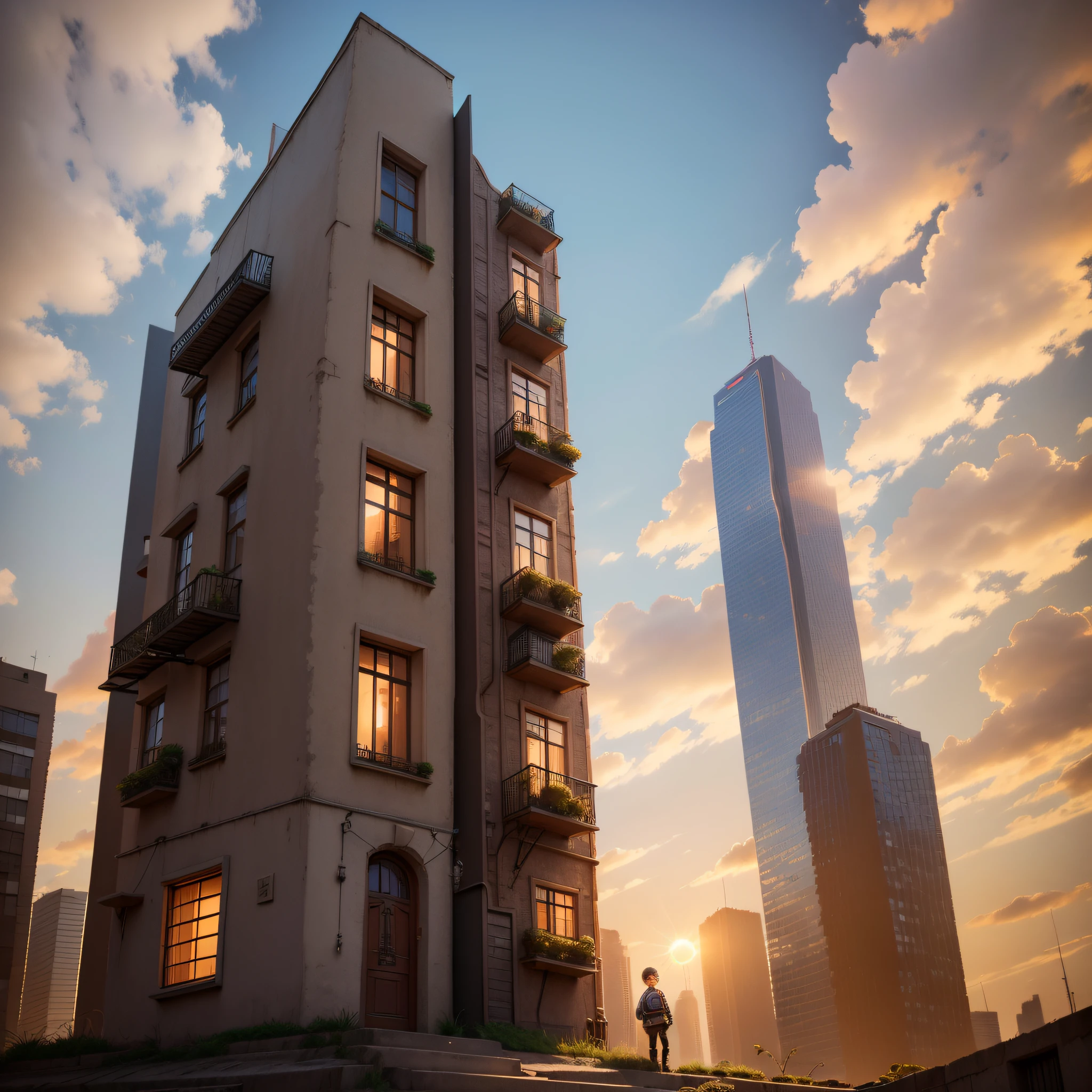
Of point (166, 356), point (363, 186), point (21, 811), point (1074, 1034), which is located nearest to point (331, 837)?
point (1074, 1034)

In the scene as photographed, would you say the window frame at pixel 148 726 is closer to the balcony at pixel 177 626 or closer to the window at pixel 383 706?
the balcony at pixel 177 626

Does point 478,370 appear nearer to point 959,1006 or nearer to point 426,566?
point 426,566

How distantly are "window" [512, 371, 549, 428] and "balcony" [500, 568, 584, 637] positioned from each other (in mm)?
5012

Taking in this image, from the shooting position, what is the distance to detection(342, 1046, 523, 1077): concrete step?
1532 cm

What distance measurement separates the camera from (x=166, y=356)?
42.2m

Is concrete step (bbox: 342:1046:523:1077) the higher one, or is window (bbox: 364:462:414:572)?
window (bbox: 364:462:414:572)

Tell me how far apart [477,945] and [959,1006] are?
688 feet

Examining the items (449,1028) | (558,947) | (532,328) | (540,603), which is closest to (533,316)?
(532,328)

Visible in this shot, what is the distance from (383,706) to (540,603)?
5576mm

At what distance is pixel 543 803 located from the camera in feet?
82.6

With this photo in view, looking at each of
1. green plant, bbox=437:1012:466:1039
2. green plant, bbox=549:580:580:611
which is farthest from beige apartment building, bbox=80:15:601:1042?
green plant, bbox=437:1012:466:1039

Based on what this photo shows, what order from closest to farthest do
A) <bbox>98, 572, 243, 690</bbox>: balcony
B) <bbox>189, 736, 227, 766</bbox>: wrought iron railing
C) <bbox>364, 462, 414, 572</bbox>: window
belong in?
<bbox>189, 736, 227, 766</bbox>: wrought iron railing → <bbox>364, 462, 414, 572</bbox>: window → <bbox>98, 572, 243, 690</bbox>: balcony

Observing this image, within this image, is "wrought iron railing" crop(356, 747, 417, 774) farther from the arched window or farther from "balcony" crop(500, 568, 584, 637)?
"balcony" crop(500, 568, 584, 637)

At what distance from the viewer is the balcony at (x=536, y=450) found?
95.3ft
